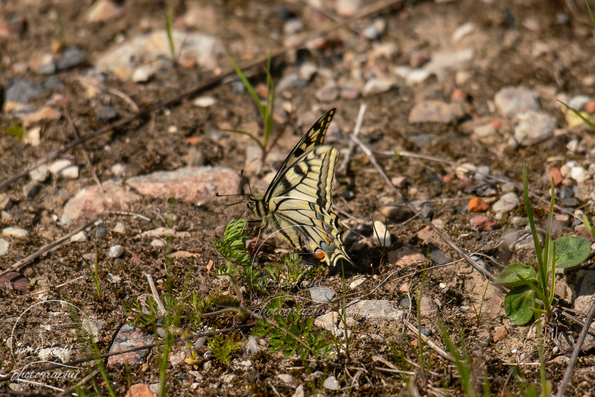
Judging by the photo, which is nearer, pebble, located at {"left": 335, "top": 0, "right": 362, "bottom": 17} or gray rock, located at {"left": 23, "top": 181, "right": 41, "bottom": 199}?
gray rock, located at {"left": 23, "top": 181, "right": 41, "bottom": 199}

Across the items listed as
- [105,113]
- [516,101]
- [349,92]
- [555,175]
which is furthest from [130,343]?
[516,101]

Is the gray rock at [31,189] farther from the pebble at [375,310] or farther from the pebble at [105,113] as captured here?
the pebble at [375,310]

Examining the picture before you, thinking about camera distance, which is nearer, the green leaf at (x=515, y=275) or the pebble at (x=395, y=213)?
the green leaf at (x=515, y=275)

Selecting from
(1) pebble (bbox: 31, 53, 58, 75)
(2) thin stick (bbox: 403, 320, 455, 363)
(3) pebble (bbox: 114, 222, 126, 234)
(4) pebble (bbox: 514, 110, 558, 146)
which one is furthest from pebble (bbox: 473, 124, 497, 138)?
(1) pebble (bbox: 31, 53, 58, 75)

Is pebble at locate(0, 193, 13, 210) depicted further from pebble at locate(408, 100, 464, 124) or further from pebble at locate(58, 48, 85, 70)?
pebble at locate(408, 100, 464, 124)

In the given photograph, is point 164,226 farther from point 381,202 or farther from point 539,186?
point 539,186

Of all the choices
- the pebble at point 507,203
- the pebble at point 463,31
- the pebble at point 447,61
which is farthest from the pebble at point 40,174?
the pebble at point 463,31

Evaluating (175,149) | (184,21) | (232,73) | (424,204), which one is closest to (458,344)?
(424,204)

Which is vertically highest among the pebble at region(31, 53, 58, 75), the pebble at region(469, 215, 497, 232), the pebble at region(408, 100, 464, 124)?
the pebble at region(31, 53, 58, 75)

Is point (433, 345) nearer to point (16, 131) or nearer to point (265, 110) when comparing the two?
point (265, 110)
